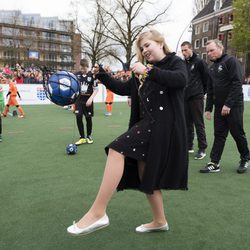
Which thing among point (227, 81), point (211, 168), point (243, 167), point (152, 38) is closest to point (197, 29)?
point (227, 81)

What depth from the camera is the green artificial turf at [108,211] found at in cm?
299

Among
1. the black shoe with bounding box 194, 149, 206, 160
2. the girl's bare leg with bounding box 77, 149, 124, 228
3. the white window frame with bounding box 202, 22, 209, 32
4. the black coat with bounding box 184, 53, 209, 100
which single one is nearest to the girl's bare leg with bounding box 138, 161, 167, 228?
the girl's bare leg with bounding box 77, 149, 124, 228

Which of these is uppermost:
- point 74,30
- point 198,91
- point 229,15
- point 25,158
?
point 229,15

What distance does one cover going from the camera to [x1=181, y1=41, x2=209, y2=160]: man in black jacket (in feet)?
20.3

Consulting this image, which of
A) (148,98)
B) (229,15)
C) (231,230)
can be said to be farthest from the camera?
(229,15)

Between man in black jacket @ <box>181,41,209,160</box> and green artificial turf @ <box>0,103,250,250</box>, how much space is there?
0.47 meters

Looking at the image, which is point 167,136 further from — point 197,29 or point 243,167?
point 197,29

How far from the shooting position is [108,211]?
12.0 ft

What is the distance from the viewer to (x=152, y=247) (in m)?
2.88

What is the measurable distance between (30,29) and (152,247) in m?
91.4

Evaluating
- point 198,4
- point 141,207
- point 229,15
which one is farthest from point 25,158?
point 198,4

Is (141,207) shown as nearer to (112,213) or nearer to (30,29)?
(112,213)

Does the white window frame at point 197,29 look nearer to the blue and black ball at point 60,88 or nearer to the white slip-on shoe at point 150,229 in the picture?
the blue and black ball at point 60,88

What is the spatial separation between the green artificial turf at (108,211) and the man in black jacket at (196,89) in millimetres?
468
